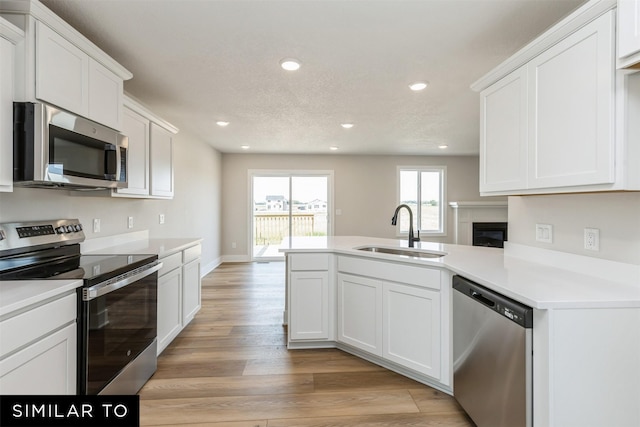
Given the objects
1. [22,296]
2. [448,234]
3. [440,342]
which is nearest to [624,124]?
[440,342]

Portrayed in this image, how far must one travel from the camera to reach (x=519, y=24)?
1.86 m

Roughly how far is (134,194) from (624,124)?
314 centimetres

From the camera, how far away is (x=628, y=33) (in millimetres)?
1178

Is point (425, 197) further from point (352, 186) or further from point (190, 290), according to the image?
point (190, 290)

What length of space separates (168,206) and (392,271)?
120 inches

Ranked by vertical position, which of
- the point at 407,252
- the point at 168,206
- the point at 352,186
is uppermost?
the point at 352,186

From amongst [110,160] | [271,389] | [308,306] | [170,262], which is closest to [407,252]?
[308,306]


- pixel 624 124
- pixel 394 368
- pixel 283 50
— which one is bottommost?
pixel 394 368

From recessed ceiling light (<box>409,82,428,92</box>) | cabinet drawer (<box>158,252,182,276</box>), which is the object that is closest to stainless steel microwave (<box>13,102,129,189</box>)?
cabinet drawer (<box>158,252,182,276</box>)

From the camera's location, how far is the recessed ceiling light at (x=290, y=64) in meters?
2.29

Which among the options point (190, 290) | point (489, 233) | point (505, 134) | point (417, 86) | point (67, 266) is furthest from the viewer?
point (489, 233)

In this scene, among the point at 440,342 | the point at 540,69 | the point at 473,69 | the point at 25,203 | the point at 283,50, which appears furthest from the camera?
the point at 473,69

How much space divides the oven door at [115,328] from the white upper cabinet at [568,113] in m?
2.42

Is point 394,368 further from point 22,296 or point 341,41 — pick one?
point 341,41
